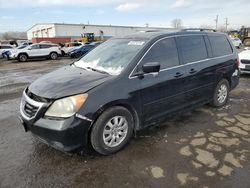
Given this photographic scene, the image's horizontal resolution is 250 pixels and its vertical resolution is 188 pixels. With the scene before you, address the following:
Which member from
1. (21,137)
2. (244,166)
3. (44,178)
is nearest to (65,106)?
(44,178)

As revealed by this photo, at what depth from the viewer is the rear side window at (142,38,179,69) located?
369 cm

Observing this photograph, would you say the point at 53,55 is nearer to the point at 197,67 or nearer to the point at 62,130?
the point at 197,67

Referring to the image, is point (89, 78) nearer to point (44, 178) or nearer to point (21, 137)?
point (44, 178)

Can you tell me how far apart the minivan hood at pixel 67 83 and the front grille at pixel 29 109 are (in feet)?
0.61

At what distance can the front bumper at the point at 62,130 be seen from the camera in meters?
2.87

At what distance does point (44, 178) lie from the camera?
2.87 metres

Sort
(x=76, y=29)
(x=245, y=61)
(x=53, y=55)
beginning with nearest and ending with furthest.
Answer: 1. (x=245, y=61)
2. (x=53, y=55)
3. (x=76, y=29)

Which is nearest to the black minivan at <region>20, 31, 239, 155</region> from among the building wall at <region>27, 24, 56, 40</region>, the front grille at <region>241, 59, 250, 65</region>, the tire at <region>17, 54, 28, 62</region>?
the front grille at <region>241, 59, 250, 65</region>

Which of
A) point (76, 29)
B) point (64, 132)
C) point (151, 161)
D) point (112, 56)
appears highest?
point (76, 29)

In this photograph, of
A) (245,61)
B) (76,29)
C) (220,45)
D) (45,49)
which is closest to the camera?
(220,45)

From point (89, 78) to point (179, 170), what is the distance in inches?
69.3

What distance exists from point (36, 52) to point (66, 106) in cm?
1928

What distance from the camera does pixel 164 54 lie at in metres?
3.90

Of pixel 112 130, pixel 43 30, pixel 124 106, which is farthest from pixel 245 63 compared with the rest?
pixel 43 30
